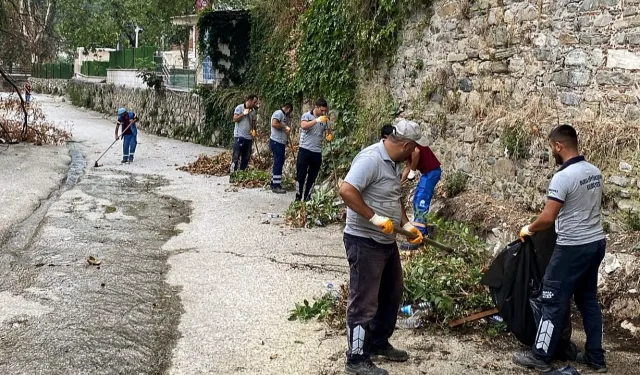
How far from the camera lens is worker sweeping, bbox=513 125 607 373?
4688 millimetres

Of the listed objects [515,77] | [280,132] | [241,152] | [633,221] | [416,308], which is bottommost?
[416,308]

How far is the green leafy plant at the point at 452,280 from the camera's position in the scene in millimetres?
5641

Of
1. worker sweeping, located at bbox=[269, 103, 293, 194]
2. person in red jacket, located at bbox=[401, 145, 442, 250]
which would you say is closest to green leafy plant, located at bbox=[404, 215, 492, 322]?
person in red jacket, located at bbox=[401, 145, 442, 250]

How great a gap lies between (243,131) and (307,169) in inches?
122

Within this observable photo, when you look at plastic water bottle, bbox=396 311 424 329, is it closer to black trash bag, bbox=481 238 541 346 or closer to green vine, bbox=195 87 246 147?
black trash bag, bbox=481 238 541 346

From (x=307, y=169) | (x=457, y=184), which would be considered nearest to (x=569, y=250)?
(x=457, y=184)

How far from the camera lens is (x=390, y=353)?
16.5ft

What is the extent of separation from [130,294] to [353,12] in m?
7.54

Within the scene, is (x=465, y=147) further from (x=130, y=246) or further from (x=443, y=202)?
(x=130, y=246)

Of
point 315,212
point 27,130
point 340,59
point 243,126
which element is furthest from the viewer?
point 27,130

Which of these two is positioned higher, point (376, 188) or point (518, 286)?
point (376, 188)

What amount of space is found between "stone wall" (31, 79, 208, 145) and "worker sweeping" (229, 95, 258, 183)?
6754 mm

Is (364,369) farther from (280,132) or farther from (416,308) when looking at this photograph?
(280,132)

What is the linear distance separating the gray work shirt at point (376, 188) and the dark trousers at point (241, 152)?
9.55 meters
